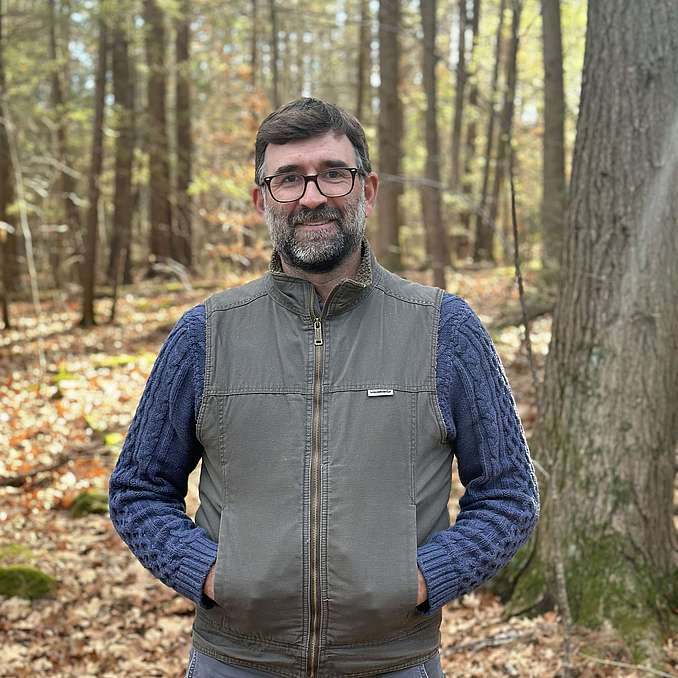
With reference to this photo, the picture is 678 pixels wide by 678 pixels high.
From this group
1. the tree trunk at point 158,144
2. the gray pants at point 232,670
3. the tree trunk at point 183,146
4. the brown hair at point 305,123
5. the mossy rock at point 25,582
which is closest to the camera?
the gray pants at point 232,670

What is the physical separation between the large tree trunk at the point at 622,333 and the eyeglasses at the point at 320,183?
2602 millimetres

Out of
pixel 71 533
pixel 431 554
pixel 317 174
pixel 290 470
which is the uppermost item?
pixel 317 174

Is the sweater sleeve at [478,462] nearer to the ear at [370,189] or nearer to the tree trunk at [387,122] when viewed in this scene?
the ear at [370,189]

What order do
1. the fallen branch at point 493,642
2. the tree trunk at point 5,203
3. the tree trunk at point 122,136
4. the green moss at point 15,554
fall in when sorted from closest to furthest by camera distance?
1. the fallen branch at point 493,642
2. the green moss at point 15,554
3. the tree trunk at point 5,203
4. the tree trunk at point 122,136

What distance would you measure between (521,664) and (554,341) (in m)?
1.87

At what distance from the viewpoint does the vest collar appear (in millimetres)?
2287

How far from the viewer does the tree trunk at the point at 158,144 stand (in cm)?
1809

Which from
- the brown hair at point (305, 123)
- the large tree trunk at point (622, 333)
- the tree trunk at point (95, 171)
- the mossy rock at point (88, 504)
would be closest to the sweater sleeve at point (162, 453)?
the brown hair at point (305, 123)

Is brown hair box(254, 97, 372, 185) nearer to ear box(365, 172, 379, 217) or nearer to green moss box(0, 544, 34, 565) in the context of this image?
ear box(365, 172, 379, 217)

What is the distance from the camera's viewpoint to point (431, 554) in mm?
2145

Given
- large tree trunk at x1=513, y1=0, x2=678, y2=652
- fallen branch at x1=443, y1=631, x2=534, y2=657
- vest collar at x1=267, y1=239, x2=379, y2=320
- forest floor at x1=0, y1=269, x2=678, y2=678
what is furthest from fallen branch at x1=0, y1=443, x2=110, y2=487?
vest collar at x1=267, y1=239, x2=379, y2=320

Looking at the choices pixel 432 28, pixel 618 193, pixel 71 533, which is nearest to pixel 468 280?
pixel 432 28

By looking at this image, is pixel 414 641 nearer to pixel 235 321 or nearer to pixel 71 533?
pixel 235 321

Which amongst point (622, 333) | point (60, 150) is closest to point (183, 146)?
point (60, 150)
